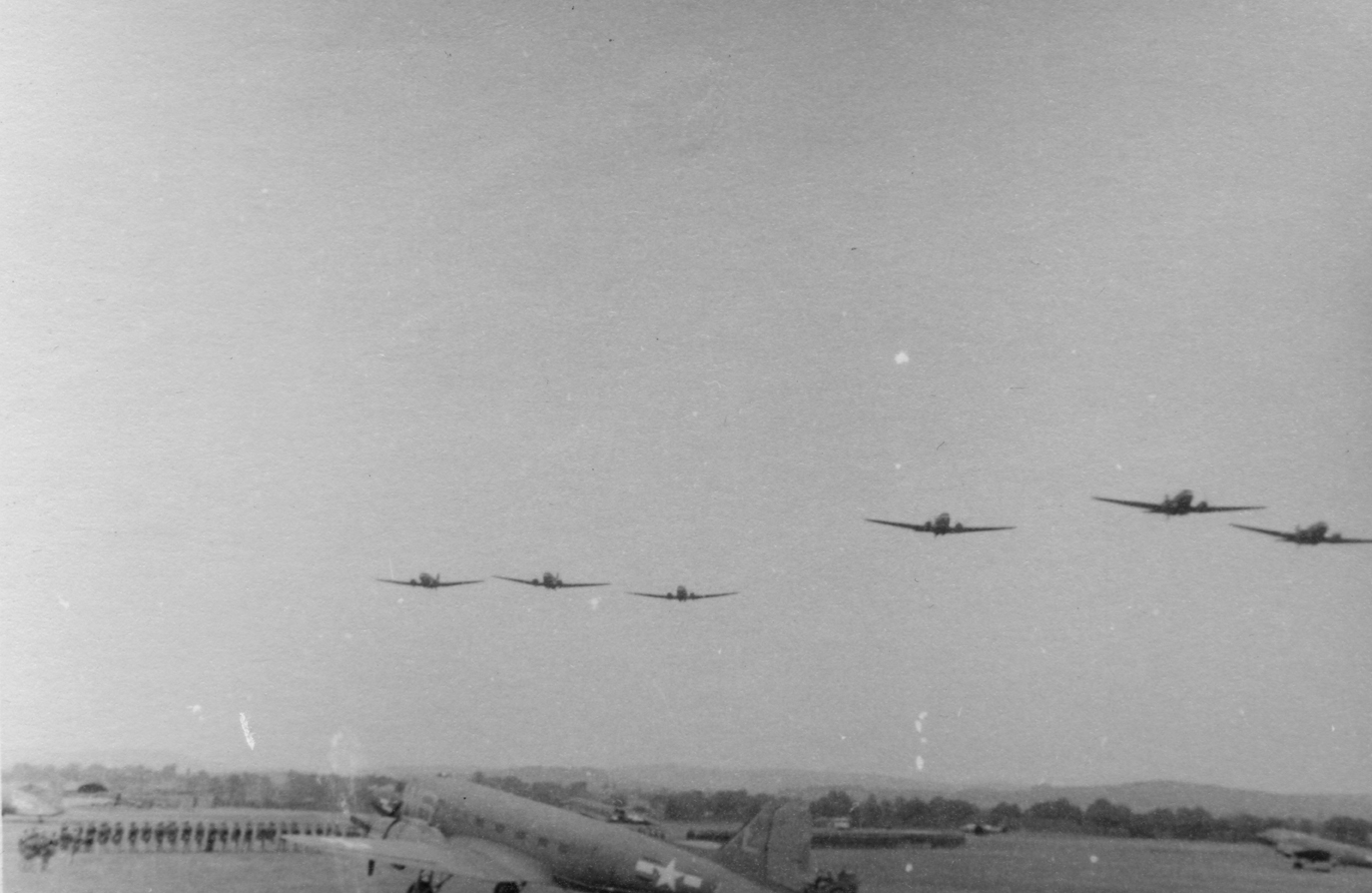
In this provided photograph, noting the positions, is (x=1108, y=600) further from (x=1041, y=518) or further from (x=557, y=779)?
(x=557, y=779)

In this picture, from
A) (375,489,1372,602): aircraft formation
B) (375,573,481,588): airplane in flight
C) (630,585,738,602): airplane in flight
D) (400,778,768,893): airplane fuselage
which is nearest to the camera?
(400,778,768,893): airplane fuselage

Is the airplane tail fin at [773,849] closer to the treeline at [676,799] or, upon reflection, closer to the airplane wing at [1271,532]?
the treeline at [676,799]

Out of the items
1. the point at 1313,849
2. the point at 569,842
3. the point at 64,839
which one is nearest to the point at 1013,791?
the point at 1313,849

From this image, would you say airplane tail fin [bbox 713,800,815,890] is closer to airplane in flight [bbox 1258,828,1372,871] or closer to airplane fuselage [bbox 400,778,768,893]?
airplane fuselage [bbox 400,778,768,893]

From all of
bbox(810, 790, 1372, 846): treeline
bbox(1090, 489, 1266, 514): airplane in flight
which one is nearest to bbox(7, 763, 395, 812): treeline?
bbox(810, 790, 1372, 846): treeline

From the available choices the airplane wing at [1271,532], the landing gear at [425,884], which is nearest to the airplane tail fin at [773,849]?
the landing gear at [425,884]

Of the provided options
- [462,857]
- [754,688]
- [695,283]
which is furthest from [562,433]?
[462,857]
